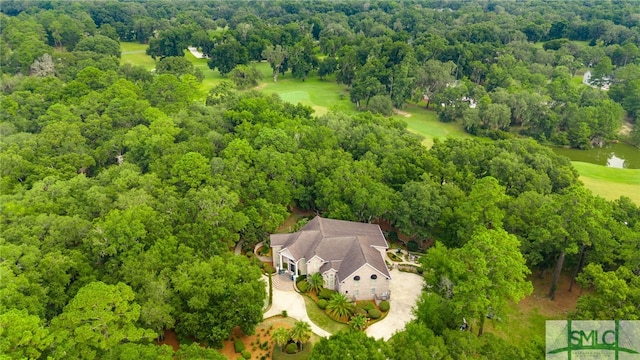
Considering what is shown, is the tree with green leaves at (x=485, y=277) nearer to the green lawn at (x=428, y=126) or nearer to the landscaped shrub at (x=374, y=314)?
the landscaped shrub at (x=374, y=314)

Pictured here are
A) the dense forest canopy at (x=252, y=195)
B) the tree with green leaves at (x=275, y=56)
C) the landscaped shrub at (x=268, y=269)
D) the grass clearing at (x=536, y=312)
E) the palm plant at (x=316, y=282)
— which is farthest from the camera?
the tree with green leaves at (x=275, y=56)

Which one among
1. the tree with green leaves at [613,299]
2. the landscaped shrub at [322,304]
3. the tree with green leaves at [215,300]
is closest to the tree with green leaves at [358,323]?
the landscaped shrub at [322,304]

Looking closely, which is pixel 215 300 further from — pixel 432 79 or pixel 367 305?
pixel 432 79

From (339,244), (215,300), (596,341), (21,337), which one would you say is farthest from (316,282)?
(21,337)

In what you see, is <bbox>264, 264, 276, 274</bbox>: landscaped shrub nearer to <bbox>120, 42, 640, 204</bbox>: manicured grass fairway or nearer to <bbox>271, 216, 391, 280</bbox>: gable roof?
<bbox>271, 216, 391, 280</bbox>: gable roof

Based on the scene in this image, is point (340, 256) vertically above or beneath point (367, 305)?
above

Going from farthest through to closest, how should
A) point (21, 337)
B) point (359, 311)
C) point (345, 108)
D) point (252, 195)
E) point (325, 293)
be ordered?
point (345, 108)
point (252, 195)
point (325, 293)
point (359, 311)
point (21, 337)
